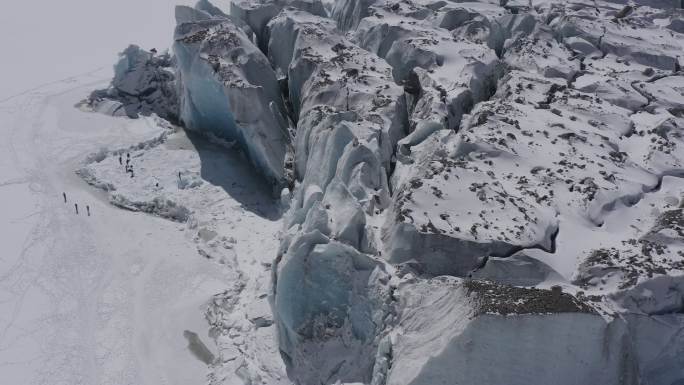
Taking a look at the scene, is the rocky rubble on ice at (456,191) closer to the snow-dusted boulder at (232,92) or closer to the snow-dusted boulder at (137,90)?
the snow-dusted boulder at (232,92)

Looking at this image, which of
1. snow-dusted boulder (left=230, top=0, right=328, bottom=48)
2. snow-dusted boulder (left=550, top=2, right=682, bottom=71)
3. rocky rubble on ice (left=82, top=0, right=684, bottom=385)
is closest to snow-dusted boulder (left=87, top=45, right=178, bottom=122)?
rocky rubble on ice (left=82, top=0, right=684, bottom=385)

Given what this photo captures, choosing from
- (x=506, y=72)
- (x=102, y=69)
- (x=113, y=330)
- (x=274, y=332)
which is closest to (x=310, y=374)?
(x=274, y=332)

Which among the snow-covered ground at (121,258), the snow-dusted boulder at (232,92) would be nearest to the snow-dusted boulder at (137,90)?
the snow-covered ground at (121,258)

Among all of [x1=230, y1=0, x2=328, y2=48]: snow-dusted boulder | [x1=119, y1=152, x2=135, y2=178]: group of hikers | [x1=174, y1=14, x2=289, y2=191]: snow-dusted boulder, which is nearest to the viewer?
[x1=174, y1=14, x2=289, y2=191]: snow-dusted boulder

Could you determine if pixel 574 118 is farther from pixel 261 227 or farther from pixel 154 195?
pixel 154 195

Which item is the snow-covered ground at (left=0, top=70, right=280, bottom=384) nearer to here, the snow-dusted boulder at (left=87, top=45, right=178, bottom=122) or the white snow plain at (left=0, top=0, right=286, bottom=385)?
the white snow plain at (left=0, top=0, right=286, bottom=385)

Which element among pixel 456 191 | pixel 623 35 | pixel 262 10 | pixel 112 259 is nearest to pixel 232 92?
pixel 112 259

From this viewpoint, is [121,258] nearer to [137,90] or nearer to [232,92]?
[232,92]
